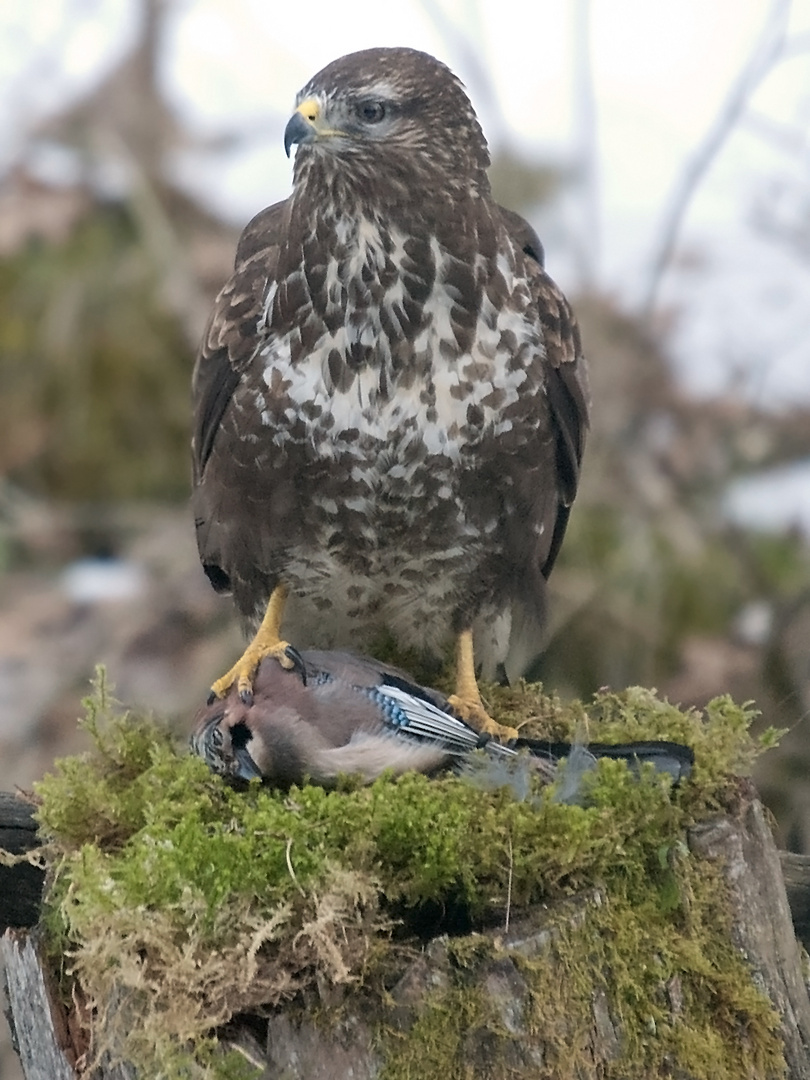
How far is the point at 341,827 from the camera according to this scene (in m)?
2.68

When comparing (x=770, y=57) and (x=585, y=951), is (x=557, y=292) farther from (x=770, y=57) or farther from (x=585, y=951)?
(x=770, y=57)

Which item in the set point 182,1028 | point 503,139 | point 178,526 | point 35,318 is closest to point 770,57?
point 503,139

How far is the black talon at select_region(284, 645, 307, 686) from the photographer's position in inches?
127

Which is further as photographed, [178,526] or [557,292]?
[178,526]

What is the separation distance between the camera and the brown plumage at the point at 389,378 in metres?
3.45

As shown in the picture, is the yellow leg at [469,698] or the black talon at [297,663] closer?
the black talon at [297,663]

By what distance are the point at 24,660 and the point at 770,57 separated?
4803 mm

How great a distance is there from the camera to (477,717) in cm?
365

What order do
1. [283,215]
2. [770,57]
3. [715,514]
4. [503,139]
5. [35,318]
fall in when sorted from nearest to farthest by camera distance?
[283,215] → [770,57] → [715,514] → [503,139] → [35,318]

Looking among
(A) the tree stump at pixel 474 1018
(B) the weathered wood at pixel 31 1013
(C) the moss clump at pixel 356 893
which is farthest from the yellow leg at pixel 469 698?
(B) the weathered wood at pixel 31 1013

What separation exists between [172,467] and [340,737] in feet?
17.3

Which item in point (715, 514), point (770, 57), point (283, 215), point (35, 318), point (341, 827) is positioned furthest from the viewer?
point (35, 318)

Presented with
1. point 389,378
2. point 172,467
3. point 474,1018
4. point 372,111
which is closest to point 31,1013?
point 474,1018

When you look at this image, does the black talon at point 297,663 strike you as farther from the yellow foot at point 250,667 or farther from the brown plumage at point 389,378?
the brown plumage at point 389,378
